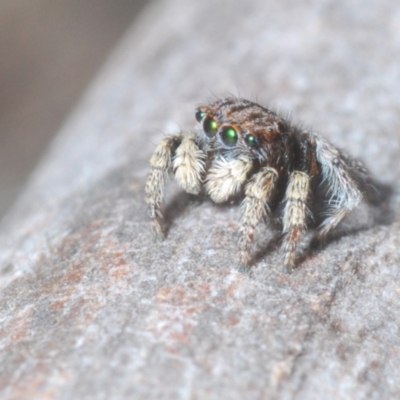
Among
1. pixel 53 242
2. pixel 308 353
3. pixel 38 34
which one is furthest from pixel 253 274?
pixel 38 34

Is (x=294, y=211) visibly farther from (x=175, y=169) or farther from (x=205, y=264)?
(x=175, y=169)

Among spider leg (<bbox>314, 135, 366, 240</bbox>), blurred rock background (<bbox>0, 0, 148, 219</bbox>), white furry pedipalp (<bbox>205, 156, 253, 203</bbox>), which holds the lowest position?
blurred rock background (<bbox>0, 0, 148, 219</bbox>)

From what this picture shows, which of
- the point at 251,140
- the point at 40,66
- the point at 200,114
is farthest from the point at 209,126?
the point at 40,66

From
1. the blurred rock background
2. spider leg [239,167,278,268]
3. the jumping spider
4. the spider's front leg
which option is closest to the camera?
spider leg [239,167,278,268]

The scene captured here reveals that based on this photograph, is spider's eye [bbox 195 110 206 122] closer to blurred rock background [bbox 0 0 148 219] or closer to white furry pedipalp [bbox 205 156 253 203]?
white furry pedipalp [bbox 205 156 253 203]

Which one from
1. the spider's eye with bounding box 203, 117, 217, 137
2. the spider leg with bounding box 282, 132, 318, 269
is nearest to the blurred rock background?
the spider's eye with bounding box 203, 117, 217, 137

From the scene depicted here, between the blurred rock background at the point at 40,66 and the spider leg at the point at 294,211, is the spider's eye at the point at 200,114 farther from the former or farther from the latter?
the blurred rock background at the point at 40,66
